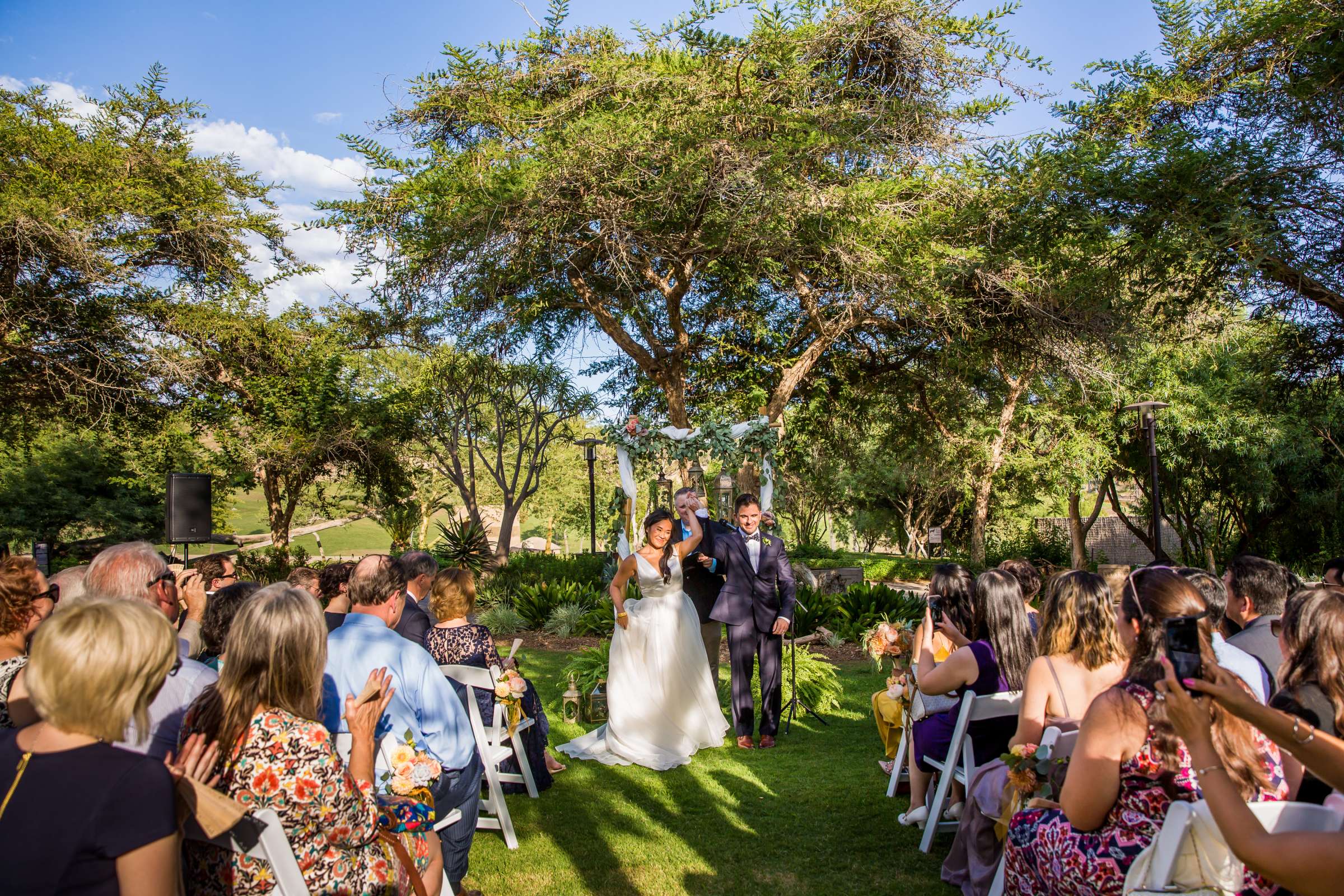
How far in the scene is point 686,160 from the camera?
1010 centimetres

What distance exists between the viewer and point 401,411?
21.1 meters

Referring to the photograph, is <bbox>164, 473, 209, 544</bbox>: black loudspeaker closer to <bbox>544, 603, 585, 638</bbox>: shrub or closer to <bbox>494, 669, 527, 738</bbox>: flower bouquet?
<bbox>544, 603, 585, 638</bbox>: shrub

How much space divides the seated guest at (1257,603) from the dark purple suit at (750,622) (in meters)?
2.92

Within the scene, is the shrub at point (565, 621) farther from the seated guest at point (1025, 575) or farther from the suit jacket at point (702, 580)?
the seated guest at point (1025, 575)

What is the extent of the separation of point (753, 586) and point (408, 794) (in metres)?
3.90

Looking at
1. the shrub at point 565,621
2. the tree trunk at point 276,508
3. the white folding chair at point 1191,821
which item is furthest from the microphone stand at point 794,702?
the tree trunk at point 276,508

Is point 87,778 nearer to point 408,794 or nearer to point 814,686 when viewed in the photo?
point 408,794

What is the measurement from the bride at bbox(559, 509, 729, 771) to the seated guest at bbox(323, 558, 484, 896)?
2554 mm

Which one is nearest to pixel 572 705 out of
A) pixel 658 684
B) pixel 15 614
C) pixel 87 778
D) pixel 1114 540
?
pixel 658 684

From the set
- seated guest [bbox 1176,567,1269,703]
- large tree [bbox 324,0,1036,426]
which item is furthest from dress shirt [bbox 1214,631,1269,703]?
large tree [bbox 324,0,1036,426]

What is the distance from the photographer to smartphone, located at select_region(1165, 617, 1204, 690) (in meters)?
1.66

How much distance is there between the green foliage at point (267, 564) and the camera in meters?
18.2

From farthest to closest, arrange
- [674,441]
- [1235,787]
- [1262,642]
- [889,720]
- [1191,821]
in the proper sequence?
[674,441] → [889,720] → [1262,642] → [1191,821] → [1235,787]

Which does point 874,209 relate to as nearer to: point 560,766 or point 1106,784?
point 560,766
